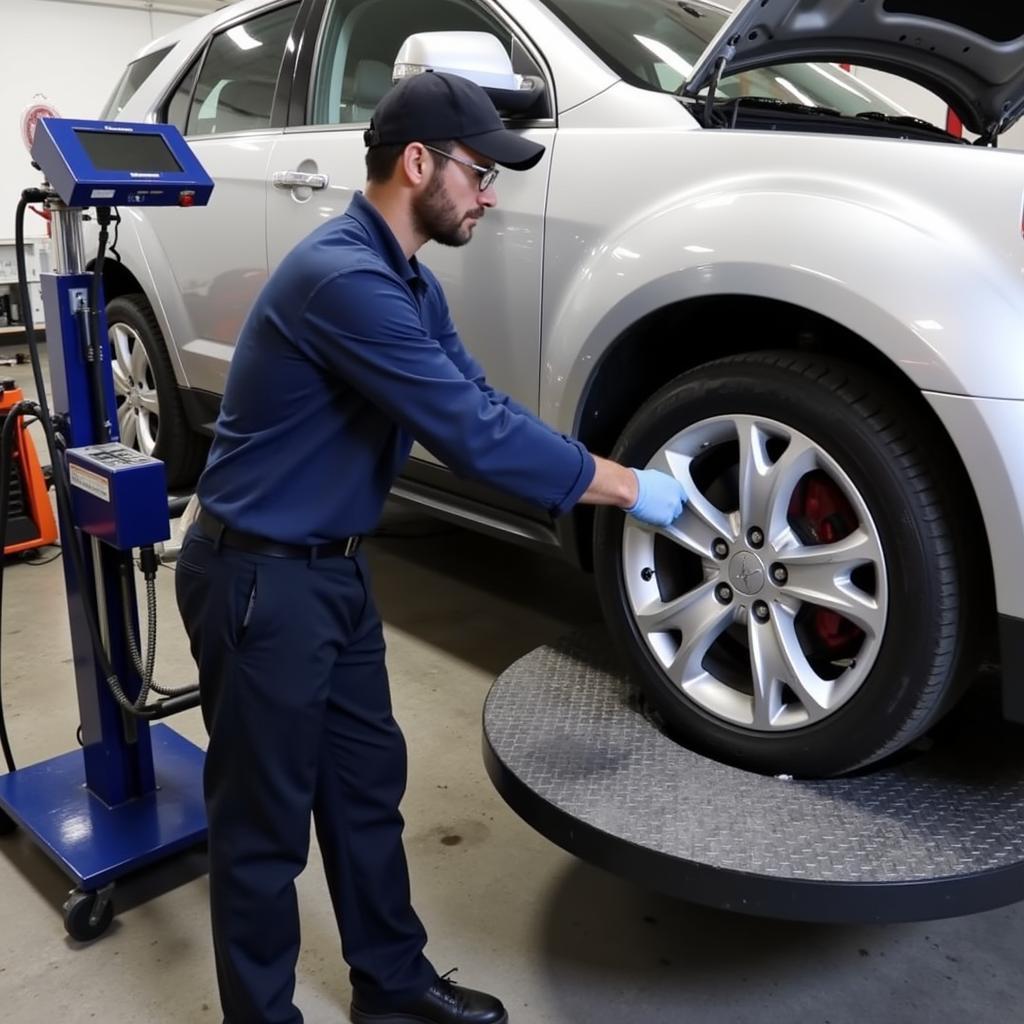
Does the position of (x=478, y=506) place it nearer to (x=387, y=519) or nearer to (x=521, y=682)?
(x=521, y=682)

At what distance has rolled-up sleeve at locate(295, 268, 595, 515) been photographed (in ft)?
4.53

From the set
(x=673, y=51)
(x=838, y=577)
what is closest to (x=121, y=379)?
(x=673, y=51)

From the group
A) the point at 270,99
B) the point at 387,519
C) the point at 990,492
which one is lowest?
the point at 387,519

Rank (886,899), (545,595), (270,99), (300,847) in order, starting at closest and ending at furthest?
1. (886,899)
2. (300,847)
3. (270,99)
4. (545,595)

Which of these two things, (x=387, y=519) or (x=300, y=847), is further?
(x=387, y=519)

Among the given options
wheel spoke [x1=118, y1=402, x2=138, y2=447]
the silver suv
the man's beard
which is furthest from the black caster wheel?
wheel spoke [x1=118, y1=402, x2=138, y2=447]

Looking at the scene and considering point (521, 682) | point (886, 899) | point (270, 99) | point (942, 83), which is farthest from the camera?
point (270, 99)

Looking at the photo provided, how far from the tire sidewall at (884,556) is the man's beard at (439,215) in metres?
0.49

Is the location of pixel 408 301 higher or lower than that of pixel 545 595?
higher

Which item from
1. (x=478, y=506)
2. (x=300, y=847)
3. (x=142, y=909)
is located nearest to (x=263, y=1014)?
(x=300, y=847)

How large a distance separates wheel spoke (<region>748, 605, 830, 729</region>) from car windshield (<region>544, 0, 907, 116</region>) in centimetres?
106

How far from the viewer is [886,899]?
4.64ft

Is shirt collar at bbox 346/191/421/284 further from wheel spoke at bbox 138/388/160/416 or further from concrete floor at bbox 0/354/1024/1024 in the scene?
wheel spoke at bbox 138/388/160/416

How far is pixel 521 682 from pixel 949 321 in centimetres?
101
